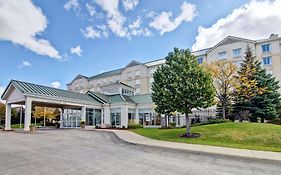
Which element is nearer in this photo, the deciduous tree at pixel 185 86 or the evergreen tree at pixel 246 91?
the deciduous tree at pixel 185 86

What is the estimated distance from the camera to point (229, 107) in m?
27.3

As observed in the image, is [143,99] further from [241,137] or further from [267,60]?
[267,60]

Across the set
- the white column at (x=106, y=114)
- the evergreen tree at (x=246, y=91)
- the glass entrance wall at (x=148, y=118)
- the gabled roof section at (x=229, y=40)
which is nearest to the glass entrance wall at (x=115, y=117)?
the white column at (x=106, y=114)

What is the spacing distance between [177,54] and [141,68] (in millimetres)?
35122

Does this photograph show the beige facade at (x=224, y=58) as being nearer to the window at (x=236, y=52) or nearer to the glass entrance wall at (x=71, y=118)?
the window at (x=236, y=52)

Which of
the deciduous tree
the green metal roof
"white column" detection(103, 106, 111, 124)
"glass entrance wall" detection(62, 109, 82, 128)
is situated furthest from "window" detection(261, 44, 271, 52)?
"glass entrance wall" detection(62, 109, 82, 128)

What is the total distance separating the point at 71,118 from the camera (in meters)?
34.2

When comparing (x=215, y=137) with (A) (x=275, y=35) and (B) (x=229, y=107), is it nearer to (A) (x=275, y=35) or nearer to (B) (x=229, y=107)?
(B) (x=229, y=107)

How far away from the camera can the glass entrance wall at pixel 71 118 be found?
3347 centimetres

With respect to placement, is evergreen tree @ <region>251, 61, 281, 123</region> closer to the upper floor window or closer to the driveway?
the upper floor window

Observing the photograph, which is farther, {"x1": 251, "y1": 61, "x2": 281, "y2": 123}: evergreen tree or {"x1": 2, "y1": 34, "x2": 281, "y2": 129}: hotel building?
{"x1": 2, "y1": 34, "x2": 281, "y2": 129}: hotel building

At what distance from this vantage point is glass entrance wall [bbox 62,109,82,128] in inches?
1318

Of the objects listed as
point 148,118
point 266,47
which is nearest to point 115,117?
point 148,118

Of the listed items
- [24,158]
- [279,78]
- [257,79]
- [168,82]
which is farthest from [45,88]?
[279,78]
